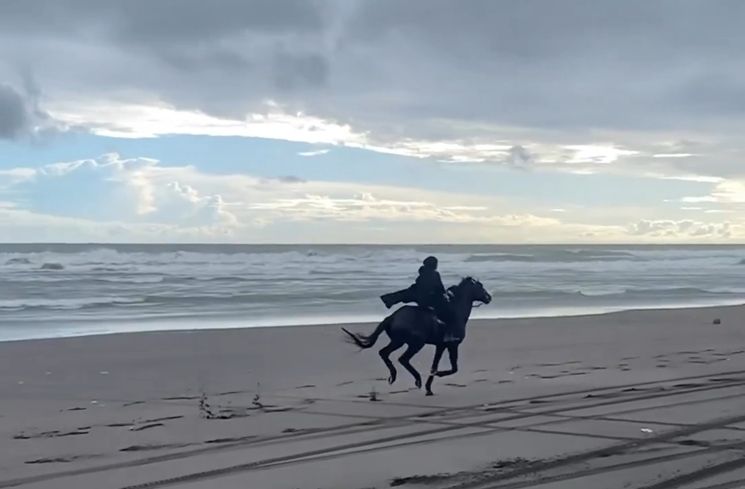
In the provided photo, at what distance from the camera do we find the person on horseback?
37.0 feet

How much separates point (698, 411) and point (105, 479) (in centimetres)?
571

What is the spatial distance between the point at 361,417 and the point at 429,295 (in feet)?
6.46

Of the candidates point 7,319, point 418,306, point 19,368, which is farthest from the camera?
point 7,319

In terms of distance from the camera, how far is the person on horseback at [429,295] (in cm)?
1127

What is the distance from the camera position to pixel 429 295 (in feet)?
37.2

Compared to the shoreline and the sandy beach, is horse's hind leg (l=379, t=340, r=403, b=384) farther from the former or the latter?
the shoreline

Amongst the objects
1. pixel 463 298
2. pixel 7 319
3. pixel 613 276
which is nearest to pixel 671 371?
pixel 463 298

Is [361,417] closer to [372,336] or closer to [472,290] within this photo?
[372,336]

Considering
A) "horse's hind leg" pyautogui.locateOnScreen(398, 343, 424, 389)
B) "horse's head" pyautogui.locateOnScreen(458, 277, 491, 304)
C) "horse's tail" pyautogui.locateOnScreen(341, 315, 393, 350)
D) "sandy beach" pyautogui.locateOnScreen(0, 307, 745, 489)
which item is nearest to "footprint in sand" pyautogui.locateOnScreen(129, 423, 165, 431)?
"sandy beach" pyautogui.locateOnScreen(0, 307, 745, 489)

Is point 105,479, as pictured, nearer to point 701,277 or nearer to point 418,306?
point 418,306

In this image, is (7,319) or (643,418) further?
(7,319)

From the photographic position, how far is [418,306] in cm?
1132

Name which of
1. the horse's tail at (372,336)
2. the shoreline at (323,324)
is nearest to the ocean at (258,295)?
the shoreline at (323,324)

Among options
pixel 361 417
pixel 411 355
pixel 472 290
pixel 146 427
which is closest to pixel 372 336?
pixel 411 355
